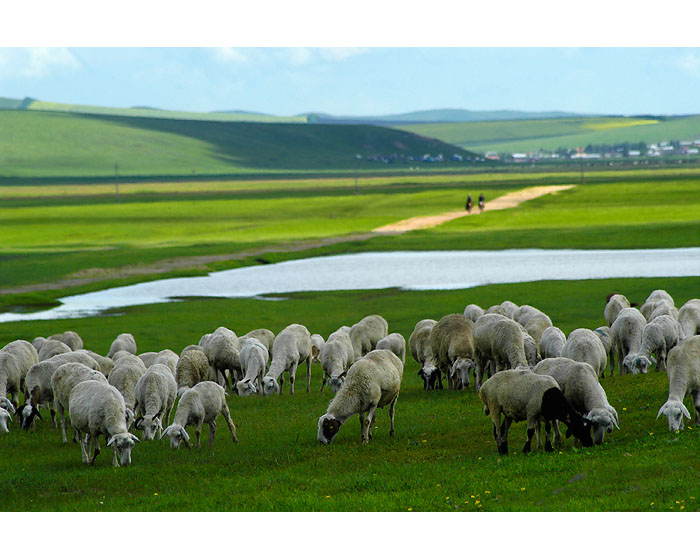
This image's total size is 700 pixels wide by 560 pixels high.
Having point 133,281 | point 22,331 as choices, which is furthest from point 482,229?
point 22,331

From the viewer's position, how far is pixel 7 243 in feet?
243

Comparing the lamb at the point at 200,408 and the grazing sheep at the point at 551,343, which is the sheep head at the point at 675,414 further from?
the lamb at the point at 200,408

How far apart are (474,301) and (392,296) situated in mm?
4754

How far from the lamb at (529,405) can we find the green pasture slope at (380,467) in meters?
0.40

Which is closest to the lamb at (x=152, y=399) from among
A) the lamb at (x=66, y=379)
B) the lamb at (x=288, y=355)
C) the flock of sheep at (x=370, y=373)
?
the flock of sheep at (x=370, y=373)

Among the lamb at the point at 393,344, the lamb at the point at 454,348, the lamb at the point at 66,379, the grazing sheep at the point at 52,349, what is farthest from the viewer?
the lamb at the point at 393,344

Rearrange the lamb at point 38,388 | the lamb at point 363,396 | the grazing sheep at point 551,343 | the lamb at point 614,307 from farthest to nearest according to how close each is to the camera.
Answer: the lamb at point 614,307, the grazing sheep at point 551,343, the lamb at point 38,388, the lamb at point 363,396

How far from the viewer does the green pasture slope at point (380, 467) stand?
477 inches

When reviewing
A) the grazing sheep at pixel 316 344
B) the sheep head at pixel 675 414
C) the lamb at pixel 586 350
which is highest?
the lamb at pixel 586 350

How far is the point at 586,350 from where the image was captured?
750 inches

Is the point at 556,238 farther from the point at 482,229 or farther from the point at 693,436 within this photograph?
the point at 693,436

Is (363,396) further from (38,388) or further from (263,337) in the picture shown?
(263,337)

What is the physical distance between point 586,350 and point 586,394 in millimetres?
4281

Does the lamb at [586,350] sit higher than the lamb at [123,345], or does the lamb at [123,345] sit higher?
the lamb at [586,350]
